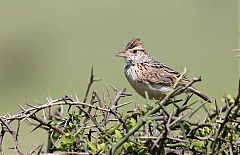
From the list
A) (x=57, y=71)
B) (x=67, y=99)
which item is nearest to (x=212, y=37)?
(x=57, y=71)

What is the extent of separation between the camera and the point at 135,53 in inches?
197

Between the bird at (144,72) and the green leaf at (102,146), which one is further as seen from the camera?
the bird at (144,72)

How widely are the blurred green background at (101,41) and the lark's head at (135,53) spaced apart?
4520 mm

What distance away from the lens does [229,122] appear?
1.62 metres

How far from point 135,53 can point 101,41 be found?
9.10 m

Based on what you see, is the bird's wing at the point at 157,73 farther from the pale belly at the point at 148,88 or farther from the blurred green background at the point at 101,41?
the blurred green background at the point at 101,41

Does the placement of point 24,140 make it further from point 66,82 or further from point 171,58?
point 171,58

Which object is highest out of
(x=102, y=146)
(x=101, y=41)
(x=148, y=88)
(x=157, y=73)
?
(x=101, y=41)

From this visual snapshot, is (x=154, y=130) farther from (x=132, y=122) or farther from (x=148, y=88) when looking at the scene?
(x=148, y=88)

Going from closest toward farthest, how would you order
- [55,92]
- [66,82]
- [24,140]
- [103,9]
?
[24,140]
[55,92]
[66,82]
[103,9]

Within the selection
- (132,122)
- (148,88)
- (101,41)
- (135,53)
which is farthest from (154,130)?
(101,41)

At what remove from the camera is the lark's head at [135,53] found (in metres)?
5.00

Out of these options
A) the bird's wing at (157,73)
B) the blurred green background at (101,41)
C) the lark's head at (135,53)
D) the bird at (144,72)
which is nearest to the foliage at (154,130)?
the bird at (144,72)

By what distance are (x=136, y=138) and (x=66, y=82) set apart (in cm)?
981
